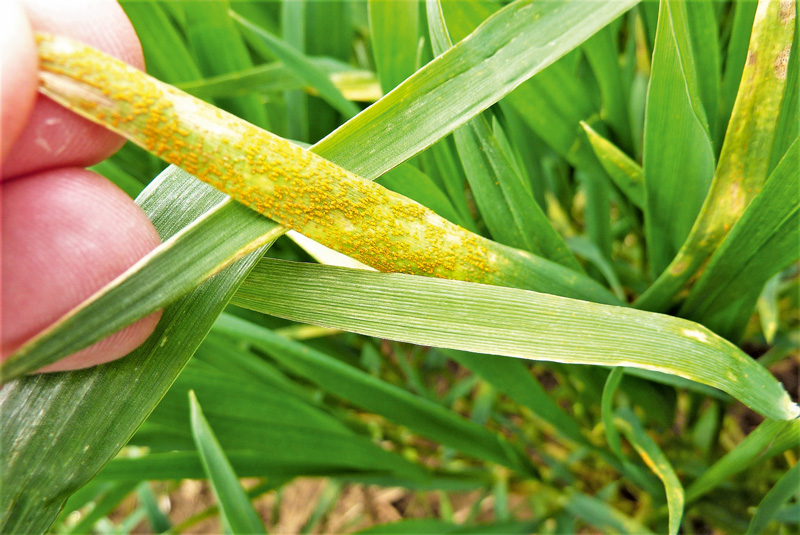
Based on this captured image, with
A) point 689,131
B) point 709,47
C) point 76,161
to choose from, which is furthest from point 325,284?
point 709,47

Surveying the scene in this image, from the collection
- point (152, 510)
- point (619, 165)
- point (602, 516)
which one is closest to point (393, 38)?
point (619, 165)

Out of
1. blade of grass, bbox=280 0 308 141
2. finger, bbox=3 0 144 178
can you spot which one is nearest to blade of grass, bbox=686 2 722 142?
blade of grass, bbox=280 0 308 141

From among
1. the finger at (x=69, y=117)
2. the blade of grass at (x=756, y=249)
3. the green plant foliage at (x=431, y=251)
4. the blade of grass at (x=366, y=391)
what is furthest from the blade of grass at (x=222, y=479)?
the blade of grass at (x=756, y=249)

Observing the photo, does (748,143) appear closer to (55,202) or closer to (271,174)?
(271,174)

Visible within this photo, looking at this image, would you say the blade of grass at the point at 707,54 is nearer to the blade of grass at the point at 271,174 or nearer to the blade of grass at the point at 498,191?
the blade of grass at the point at 498,191

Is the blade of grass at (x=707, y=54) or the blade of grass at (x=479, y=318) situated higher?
the blade of grass at (x=707, y=54)

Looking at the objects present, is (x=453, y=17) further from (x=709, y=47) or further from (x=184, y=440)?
(x=184, y=440)
